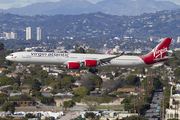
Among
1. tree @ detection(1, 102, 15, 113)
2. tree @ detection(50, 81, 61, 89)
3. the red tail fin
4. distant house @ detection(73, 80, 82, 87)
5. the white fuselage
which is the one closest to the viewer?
the white fuselage

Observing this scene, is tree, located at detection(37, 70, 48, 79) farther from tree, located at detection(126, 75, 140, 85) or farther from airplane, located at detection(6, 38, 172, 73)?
airplane, located at detection(6, 38, 172, 73)

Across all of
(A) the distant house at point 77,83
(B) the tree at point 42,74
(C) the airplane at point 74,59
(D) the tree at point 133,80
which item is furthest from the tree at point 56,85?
(C) the airplane at point 74,59

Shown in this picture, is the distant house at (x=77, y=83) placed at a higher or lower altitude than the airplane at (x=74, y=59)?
lower

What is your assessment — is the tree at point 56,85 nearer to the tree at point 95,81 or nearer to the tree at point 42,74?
the tree at point 95,81

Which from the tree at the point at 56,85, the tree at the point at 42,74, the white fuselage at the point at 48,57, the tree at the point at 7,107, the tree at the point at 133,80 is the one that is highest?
the white fuselage at the point at 48,57

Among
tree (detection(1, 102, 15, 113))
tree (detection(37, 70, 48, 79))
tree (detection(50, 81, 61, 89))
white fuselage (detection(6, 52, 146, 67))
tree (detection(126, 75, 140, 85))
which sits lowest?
tree (detection(1, 102, 15, 113))

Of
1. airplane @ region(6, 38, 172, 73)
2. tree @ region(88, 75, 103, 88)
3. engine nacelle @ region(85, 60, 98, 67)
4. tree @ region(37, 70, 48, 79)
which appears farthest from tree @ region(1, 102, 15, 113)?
tree @ region(37, 70, 48, 79)

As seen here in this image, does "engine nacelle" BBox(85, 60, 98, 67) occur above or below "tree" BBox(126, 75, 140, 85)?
above

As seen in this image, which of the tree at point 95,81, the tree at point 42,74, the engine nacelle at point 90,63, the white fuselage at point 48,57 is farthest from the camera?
the tree at point 42,74

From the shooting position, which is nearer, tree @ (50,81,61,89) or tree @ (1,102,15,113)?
tree @ (1,102,15,113)

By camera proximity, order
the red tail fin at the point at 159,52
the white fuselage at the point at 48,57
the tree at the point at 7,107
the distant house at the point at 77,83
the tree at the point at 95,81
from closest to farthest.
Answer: the white fuselage at the point at 48,57
the red tail fin at the point at 159,52
the tree at the point at 7,107
the tree at the point at 95,81
the distant house at the point at 77,83

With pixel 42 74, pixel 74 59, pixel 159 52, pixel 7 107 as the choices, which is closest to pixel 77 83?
pixel 42 74

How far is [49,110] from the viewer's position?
331ft

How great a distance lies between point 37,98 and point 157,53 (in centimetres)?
5728
